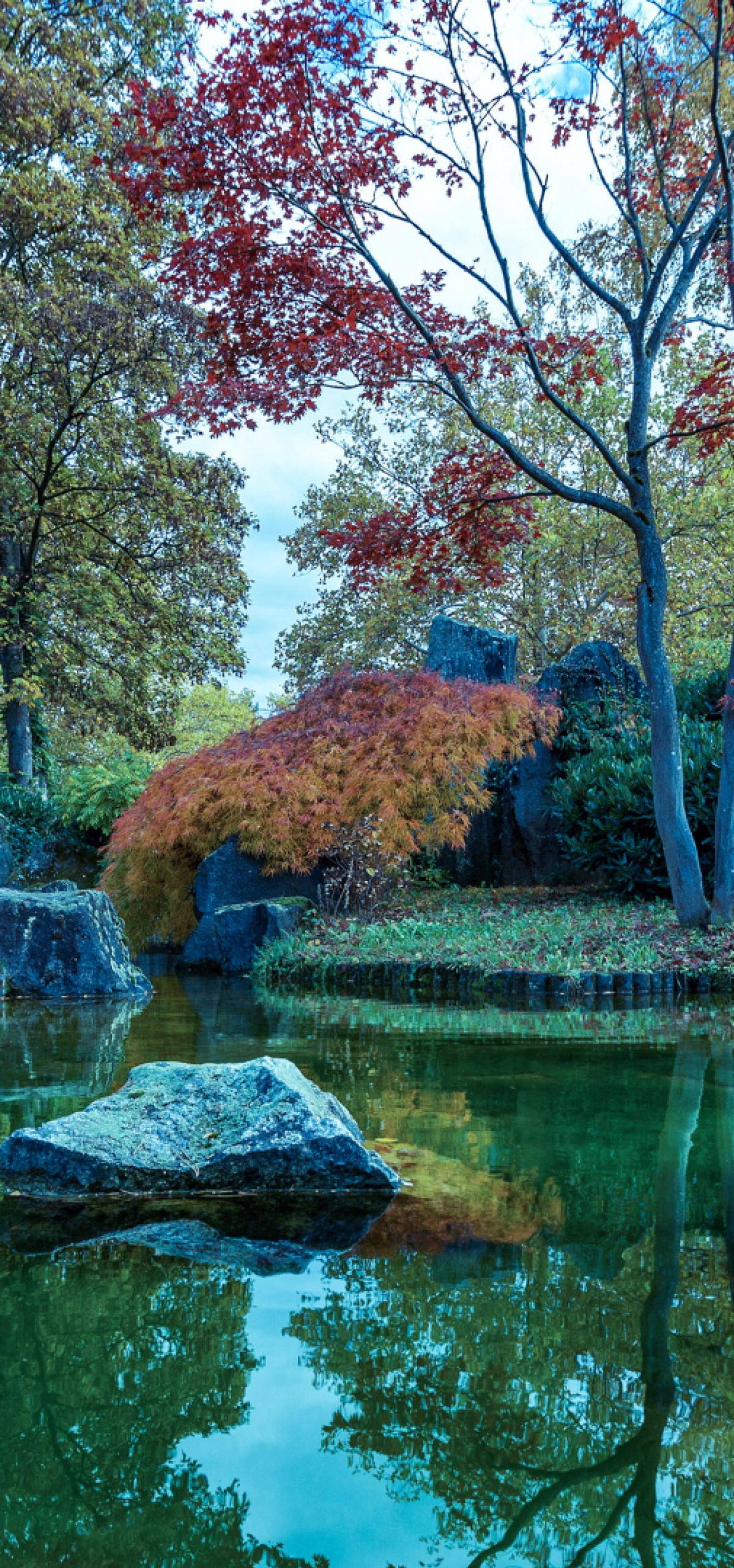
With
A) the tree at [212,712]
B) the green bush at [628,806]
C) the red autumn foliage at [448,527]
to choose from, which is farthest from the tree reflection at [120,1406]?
the tree at [212,712]

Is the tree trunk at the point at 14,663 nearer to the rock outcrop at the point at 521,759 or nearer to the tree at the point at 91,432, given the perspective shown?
the tree at the point at 91,432

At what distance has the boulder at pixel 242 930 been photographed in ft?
Result: 27.1

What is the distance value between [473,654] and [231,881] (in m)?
4.08

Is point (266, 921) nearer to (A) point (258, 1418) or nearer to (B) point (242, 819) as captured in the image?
(B) point (242, 819)

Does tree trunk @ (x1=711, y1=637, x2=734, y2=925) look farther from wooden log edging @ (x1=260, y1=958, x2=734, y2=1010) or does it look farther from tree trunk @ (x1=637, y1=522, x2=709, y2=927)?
wooden log edging @ (x1=260, y1=958, x2=734, y2=1010)

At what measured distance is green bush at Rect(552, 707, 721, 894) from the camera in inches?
357

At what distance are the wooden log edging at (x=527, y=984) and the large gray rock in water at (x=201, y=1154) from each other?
11.7 feet

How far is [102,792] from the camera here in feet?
44.9

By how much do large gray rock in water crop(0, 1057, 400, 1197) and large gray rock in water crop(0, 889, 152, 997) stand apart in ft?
14.7

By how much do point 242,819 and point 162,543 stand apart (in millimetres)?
8508

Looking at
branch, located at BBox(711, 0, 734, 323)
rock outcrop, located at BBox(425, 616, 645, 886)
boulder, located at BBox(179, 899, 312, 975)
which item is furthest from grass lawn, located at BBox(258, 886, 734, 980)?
branch, located at BBox(711, 0, 734, 323)

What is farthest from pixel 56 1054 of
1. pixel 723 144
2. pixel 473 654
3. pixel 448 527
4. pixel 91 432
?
pixel 91 432

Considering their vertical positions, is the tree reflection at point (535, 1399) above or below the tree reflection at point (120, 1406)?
above

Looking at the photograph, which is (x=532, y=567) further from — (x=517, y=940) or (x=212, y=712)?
(x=212, y=712)
